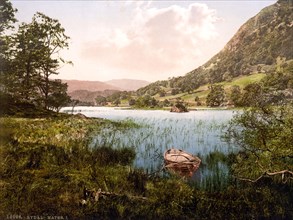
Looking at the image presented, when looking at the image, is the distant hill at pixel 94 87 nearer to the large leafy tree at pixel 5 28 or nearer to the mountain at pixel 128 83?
→ the mountain at pixel 128 83

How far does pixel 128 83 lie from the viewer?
7.90m

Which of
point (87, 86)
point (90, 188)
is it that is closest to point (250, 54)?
point (87, 86)

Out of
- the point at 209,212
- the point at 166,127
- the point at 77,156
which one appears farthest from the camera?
the point at 166,127

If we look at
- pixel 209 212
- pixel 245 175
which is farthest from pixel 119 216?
pixel 245 175

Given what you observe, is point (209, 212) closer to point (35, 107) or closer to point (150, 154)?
point (150, 154)

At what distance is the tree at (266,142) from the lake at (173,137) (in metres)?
0.59

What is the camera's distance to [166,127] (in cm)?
866

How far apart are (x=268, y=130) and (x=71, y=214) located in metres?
4.65

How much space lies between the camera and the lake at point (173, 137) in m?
7.04

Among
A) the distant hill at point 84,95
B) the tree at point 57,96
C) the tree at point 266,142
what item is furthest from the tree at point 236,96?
the tree at point 57,96

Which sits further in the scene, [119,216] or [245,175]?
[245,175]

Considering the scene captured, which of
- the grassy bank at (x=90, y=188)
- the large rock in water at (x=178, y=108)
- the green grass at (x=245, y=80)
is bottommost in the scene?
the grassy bank at (x=90, y=188)

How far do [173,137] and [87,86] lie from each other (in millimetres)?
2913

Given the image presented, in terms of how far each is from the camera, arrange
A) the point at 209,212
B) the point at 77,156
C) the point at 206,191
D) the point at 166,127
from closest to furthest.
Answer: the point at 209,212 < the point at 206,191 < the point at 77,156 < the point at 166,127
